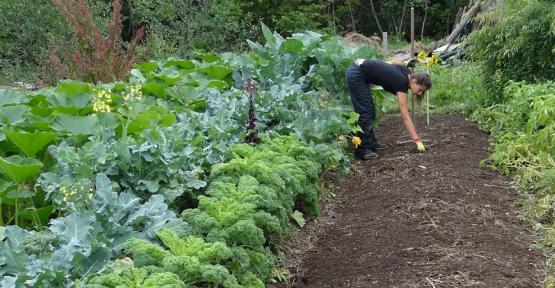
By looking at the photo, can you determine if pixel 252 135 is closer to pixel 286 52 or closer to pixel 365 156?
pixel 365 156

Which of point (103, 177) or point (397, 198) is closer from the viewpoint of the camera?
point (103, 177)

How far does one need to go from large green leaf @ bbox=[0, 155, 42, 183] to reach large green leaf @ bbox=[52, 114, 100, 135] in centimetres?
55

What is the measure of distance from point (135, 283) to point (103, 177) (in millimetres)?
857

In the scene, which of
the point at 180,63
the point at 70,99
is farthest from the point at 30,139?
the point at 180,63

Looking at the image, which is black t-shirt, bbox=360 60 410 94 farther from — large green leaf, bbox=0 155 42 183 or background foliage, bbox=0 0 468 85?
background foliage, bbox=0 0 468 85

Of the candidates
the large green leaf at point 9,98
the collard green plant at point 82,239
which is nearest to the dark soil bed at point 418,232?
the collard green plant at point 82,239

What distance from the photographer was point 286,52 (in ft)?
26.1

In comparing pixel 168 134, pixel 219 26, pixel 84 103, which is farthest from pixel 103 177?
pixel 219 26

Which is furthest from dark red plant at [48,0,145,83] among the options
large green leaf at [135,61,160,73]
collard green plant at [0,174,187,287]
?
collard green plant at [0,174,187,287]

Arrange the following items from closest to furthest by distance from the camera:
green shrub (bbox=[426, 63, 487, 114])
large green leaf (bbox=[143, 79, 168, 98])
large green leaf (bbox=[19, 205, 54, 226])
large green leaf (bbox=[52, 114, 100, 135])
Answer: large green leaf (bbox=[19, 205, 54, 226]) < large green leaf (bbox=[52, 114, 100, 135]) < large green leaf (bbox=[143, 79, 168, 98]) < green shrub (bbox=[426, 63, 487, 114])

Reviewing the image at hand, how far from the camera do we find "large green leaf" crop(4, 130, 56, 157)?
3.73 meters

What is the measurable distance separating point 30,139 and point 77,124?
387 mm

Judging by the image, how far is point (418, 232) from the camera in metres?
4.54

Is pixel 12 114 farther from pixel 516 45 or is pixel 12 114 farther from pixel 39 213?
pixel 516 45
